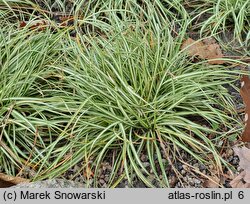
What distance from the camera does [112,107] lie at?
11.2 ft

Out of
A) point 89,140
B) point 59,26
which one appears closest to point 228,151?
point 89,140

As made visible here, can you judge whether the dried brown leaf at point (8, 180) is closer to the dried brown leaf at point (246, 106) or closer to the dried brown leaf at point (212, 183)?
the dried brown leaf at point (212, 183)

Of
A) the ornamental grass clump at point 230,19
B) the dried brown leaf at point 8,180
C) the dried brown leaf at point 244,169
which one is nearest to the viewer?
the dried brown leaf at point 244,169

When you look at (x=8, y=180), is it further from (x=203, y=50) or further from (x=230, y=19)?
(x=230, y=19)

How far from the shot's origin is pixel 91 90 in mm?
3551

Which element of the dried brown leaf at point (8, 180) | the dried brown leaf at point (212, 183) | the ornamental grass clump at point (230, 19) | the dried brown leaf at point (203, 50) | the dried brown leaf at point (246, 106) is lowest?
the dried brown leaf at point (212, 183)

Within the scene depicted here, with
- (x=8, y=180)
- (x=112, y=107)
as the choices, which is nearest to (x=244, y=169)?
(x=112, y=107)

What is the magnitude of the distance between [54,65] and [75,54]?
152 mm

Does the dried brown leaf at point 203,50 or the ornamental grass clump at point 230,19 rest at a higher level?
the ornamental grass clump at point 230,19

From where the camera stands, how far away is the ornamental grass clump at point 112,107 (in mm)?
3318

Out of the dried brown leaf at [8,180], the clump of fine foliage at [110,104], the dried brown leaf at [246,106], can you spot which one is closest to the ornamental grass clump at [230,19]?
the clump of fine foliage at [110,104]

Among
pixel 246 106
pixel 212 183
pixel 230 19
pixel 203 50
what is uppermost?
pixel 230 19

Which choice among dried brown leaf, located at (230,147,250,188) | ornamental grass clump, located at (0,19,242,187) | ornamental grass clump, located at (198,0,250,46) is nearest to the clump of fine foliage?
ornamental grass clump, located at (0,19,242,187)

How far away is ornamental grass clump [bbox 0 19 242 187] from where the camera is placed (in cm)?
332
